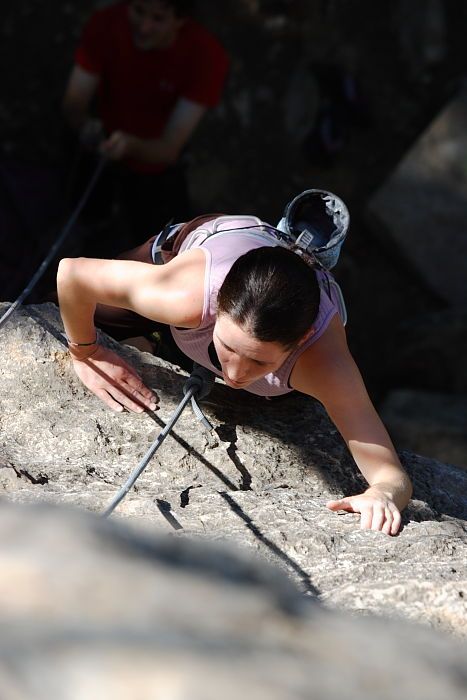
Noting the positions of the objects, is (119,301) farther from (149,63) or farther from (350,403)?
(149,63)

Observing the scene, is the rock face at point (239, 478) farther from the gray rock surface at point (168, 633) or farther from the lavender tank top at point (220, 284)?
the gray rock surface at point (168, 633)

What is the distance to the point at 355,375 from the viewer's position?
167 centimetres

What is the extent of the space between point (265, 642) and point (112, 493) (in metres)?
0.97

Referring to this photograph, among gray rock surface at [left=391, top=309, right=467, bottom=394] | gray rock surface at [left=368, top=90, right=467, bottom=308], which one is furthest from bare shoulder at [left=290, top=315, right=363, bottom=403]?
gray rock surface at [left=368, top=90, right=467, bottom=308]

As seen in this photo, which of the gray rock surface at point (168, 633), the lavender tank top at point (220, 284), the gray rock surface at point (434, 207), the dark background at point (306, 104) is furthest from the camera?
the gray rock surface at point (434, 207)

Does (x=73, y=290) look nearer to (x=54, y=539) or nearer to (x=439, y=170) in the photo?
(x=54, y=539)

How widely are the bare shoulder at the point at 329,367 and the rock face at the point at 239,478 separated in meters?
0.19

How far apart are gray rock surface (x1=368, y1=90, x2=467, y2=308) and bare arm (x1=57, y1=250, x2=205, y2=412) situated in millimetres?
2562

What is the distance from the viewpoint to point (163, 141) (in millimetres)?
2988

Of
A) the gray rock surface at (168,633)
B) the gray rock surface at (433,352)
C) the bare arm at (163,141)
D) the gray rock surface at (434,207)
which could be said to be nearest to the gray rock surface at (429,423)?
the gray rock surface at (433,352)

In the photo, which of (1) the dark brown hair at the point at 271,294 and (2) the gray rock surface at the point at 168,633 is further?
(1) the dark brown hair at the point at 271,294

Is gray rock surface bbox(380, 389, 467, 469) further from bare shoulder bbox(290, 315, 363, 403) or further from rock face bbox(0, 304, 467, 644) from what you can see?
bare shoulder bbox(290, 315, 363, 403)

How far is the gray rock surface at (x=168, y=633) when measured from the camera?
1.67ft

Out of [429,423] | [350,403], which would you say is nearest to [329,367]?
[350,403]
